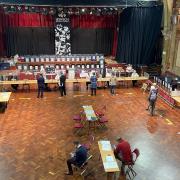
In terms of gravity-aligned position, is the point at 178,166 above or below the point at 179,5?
below

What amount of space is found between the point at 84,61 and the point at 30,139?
11625mm

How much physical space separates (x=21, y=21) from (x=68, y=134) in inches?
549

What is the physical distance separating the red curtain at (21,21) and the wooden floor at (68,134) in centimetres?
818

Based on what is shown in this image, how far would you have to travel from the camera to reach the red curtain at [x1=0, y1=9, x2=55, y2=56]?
21.2 metres

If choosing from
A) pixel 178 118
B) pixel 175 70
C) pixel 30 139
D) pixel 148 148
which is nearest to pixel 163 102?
pixel 178 118

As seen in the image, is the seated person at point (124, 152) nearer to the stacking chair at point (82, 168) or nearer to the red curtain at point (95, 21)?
the stacking chair at point (82, 168)

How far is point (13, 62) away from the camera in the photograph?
1955 cm

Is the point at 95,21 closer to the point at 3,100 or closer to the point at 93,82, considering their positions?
the point at 93,82

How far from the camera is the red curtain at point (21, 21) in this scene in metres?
21.2

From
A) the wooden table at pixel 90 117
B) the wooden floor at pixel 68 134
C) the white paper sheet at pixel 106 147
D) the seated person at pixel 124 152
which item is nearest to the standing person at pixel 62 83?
the wooden floor at pixel 68 134

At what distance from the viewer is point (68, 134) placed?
1018 cm

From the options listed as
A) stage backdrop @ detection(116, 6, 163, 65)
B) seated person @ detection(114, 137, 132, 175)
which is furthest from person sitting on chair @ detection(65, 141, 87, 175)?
stage backdrop @ detection(116, 6, 163, 65)

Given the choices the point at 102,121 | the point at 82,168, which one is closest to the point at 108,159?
the point at 82,168

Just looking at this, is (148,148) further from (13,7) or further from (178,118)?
(13,7)
